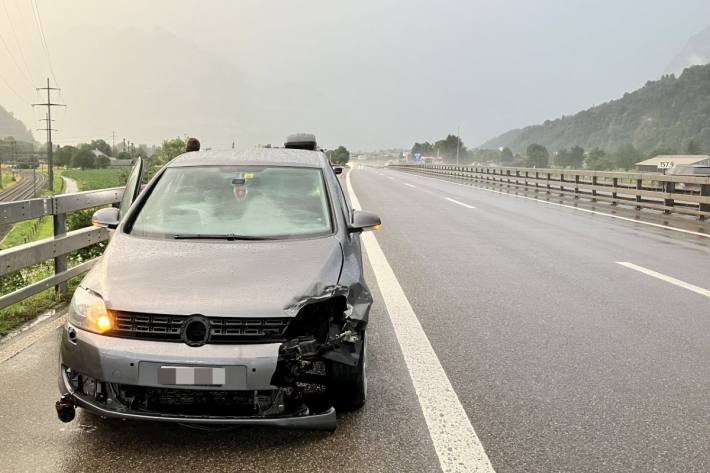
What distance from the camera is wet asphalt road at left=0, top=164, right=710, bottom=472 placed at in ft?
9.80

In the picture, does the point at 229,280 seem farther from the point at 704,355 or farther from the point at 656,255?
the point at 656,255

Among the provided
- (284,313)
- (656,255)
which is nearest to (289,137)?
(656,255)

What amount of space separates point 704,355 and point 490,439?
2492 mm

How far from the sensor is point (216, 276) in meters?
3.20

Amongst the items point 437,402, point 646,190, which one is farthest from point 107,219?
point 646,190

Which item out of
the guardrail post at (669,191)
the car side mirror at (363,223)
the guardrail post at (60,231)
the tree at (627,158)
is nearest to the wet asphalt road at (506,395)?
the car side mirror at (363,223)

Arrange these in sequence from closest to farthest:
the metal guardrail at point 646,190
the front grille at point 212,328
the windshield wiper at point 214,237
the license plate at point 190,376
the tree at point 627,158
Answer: the license plate at point 190,376, the front grille at point 212,328, the windshield wiper at point 214,237, the metal guardrail at point 646,190, the tree at point 627,158

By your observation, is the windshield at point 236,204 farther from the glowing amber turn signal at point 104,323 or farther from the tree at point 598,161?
the tree at point 598,161

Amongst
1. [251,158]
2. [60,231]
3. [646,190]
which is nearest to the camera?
[251,158]

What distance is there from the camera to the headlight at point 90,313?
3.00 meters

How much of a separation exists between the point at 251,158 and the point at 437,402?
2360 mm

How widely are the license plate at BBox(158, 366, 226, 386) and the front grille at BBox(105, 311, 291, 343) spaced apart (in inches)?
5.9

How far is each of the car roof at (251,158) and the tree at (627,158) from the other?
186 metres

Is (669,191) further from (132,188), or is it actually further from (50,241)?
(50,241)
